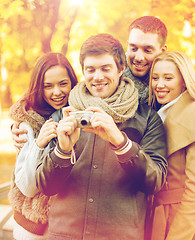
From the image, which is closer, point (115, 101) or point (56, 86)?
point (115, 101)

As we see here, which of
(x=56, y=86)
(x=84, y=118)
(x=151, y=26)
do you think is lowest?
(x=84, y=118)

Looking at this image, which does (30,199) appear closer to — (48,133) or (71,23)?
(48,133)

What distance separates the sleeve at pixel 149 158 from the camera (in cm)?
179

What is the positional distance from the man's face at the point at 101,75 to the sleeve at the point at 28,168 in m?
0.58

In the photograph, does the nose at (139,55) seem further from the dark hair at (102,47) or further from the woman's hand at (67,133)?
the woman's hand at (67,133)

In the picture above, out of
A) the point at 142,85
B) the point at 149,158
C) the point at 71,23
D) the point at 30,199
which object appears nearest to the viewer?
the point at 149,158

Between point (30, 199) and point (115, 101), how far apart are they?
3.51ft

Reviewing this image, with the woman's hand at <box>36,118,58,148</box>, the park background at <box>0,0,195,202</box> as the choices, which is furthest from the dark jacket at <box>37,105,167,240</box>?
the park background at <box>0,0,195,202</box>

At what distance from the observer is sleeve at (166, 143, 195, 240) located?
6.88 ft

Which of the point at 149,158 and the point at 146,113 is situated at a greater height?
the point at 146,113

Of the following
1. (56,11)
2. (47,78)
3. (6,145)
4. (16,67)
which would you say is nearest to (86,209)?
(47,78)

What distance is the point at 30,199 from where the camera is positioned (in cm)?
243

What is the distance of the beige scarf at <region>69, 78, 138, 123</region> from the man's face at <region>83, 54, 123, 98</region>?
0.17ft

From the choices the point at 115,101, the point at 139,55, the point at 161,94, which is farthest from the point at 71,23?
the point at 115,101
